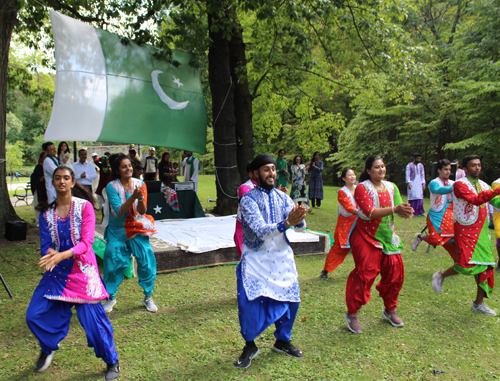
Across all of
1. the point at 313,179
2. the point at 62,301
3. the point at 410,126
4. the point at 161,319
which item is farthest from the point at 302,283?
the point at 410,126

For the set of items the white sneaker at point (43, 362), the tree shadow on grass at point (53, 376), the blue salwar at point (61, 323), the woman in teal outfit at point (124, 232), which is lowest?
the tree shadow on grass at point (53, 376)

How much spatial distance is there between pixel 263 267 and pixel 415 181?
10930 mm

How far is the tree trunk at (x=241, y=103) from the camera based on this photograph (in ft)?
35.2

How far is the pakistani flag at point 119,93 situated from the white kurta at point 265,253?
17.8 feet

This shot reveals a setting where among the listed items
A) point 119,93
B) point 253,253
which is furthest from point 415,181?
point 253,253

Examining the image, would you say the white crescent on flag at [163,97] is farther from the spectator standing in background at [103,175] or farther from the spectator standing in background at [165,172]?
the spectator standing in background at [165,172]

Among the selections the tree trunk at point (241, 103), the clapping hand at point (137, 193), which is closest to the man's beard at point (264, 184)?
the clapping hand at point (137, 193)

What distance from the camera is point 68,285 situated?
10.2 ft

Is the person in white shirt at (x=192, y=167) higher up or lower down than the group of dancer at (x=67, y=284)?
higher up

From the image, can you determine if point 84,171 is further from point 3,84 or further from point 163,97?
point 163,97

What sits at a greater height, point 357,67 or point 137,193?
point 357,67

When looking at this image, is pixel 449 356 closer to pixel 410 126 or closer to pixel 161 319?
pixel 161 319

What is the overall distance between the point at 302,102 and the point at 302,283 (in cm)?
1024

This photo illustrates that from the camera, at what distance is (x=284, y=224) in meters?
3.07
